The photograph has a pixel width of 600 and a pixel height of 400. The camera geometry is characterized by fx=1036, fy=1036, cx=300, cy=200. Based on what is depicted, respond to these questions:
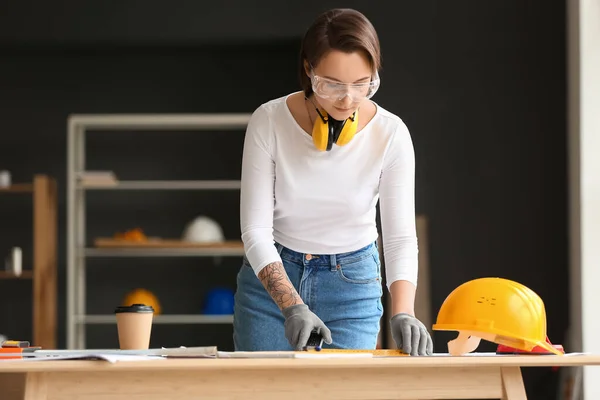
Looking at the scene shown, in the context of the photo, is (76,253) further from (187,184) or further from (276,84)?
(276,84)

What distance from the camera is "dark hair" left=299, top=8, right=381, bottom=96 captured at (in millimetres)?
2252

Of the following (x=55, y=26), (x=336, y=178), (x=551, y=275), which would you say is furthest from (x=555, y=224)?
(x=336, y=178)

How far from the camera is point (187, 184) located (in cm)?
623

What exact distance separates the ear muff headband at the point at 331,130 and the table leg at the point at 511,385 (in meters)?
0.74

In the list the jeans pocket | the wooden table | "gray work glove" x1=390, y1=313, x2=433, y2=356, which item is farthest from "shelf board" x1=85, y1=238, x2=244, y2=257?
the wooden table

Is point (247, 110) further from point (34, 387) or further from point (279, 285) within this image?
point (34, 387)

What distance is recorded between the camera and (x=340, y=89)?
2256 millimetres

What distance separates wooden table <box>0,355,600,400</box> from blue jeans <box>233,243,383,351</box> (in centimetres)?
61

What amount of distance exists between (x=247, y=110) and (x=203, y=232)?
1094 mm

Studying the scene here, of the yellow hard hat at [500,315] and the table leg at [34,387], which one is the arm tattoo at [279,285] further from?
the table leg at [34,387]

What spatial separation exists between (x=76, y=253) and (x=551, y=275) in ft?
9.15

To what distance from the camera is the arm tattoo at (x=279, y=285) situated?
226cm

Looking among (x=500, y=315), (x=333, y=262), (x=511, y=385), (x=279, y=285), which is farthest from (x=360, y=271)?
(x=511, y=385)

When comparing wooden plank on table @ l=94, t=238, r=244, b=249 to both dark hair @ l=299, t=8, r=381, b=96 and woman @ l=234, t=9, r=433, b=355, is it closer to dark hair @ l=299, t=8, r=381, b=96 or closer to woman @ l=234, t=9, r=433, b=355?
woman @ l=234, t=9, r=433, b=355
